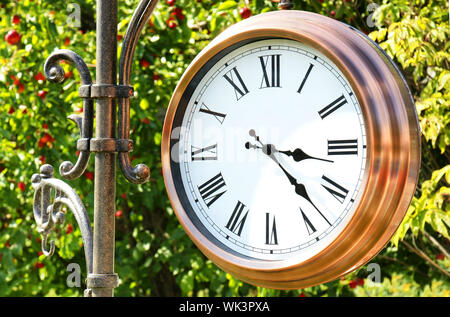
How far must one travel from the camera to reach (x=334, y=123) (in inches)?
59.6

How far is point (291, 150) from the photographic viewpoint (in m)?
1.56


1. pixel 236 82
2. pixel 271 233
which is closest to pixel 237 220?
pixel 271 233

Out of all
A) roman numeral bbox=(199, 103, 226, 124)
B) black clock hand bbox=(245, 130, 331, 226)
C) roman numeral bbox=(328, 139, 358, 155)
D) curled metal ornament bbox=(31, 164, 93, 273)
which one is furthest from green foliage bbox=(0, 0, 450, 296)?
roman numeral bbox=(328, 139, 358, 155)

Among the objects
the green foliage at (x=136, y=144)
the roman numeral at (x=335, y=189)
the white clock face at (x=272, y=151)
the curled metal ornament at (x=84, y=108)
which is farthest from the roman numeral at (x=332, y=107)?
the green foliage at (x=136, y=144)

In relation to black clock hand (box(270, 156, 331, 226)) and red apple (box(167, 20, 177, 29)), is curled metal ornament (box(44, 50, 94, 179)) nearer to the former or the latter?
black clock hand (box(270, 156, 331, 226))

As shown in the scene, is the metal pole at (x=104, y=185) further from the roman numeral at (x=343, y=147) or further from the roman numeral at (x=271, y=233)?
the roman numeral at (x=343, y=147)

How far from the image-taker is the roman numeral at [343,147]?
147cm

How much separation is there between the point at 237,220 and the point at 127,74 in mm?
474

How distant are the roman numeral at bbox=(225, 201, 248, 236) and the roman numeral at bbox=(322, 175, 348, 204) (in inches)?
8.2

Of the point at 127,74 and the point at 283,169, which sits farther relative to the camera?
the point at 127,74

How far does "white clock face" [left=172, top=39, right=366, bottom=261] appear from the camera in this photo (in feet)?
4.92

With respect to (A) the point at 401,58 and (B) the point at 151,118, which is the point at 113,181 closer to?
(A) the point at 401,58

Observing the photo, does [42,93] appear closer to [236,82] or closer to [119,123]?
[119,123]

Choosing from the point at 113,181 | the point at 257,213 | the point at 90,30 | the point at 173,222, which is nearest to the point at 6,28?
the point at 90,30
